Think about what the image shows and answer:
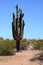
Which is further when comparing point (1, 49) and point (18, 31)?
point (18, 31)

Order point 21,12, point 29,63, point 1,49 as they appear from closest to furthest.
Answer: point 29,63 < point 1,49 < point 21,12

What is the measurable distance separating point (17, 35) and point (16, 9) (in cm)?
363

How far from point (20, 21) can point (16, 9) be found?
1787 mm

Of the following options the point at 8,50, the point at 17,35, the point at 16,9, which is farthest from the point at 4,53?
the point at 16,9

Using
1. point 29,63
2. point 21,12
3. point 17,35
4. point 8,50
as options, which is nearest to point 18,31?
point 17,35

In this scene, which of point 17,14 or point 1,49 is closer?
point 1,49

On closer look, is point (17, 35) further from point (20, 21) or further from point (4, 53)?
point (4, 53)

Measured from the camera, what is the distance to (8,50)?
1060 inches

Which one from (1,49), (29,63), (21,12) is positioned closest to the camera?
(29,63)

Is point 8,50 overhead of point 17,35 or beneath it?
beneath

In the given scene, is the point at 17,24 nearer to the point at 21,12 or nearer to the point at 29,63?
the point at 21,12

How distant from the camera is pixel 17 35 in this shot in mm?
30984

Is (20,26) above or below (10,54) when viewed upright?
above

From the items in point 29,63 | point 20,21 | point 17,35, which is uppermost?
point 20,21
